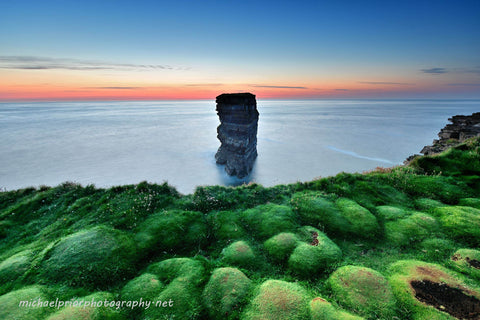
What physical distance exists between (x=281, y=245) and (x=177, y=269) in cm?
347

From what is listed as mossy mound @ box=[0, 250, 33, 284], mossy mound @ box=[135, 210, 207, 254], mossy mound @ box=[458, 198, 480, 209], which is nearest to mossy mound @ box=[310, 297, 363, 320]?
mossy mound @ box=[135, 210, 207, 254]

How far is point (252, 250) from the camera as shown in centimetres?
736

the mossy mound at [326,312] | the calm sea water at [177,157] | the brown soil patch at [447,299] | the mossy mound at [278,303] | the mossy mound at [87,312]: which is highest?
the brown soil patch at [447,299]

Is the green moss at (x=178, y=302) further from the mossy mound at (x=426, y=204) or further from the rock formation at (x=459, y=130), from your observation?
the rock formation at (x=459, y=130)

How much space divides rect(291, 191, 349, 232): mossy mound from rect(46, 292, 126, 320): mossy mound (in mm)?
7154

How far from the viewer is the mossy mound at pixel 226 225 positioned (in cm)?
837

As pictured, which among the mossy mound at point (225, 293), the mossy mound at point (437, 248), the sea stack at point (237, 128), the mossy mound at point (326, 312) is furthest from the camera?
the sea stack at point (237, 128)

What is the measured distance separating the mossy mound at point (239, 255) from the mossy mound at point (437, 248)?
5722mm

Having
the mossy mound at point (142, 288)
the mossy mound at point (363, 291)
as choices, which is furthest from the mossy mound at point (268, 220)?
the mossy mound at point (142, 288)

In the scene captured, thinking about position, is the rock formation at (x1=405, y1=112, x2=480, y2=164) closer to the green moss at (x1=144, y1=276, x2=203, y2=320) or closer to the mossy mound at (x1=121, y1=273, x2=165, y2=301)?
the green moss at (x1=144, y1=276, x2=203, y2=320)

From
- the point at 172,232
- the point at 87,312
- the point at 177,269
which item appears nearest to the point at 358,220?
the point at 177,269

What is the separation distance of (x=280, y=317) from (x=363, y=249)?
444 cm

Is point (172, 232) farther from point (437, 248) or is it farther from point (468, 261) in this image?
point (468, 261)

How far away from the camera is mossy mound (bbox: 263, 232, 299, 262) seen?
7.03 m
